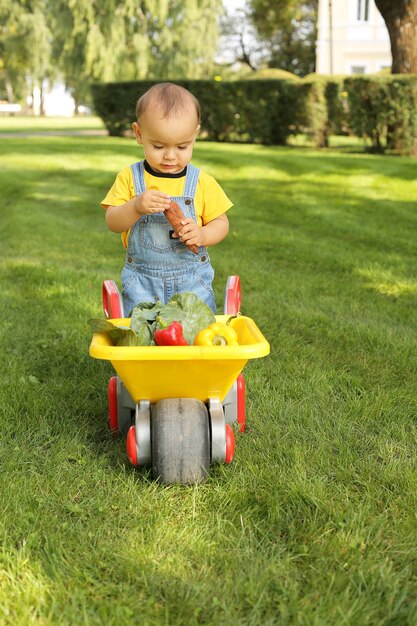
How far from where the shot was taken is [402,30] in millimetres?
12492

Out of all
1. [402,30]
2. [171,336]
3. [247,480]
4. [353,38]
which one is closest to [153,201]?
[171,336]

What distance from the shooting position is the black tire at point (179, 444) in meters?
2.36

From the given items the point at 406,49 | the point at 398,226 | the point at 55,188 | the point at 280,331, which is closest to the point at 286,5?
the point at 406,49

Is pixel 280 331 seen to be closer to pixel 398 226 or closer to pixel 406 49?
pixel 398 226

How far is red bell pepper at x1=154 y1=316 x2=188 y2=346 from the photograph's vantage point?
242 centimetres

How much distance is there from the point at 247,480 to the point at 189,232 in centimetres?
93

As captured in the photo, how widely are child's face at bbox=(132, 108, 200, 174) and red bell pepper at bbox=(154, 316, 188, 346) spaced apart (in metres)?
0.69

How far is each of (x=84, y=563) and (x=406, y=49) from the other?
42.1 feet

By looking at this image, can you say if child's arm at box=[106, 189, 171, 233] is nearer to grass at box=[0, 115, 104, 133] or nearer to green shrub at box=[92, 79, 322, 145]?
green shrub at box=[92, 79, 322, 145]

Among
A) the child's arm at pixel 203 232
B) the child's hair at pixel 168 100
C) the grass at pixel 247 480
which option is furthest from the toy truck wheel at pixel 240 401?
the child's hair at pixel 168 100

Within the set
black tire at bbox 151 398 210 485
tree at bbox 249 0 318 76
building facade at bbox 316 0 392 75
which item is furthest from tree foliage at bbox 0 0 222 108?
black tire at bbox 151 398 210 485

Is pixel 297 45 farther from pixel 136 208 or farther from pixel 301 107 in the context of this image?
pixel 136 208

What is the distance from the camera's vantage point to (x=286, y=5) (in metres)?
32.2

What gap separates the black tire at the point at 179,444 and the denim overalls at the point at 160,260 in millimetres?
657
